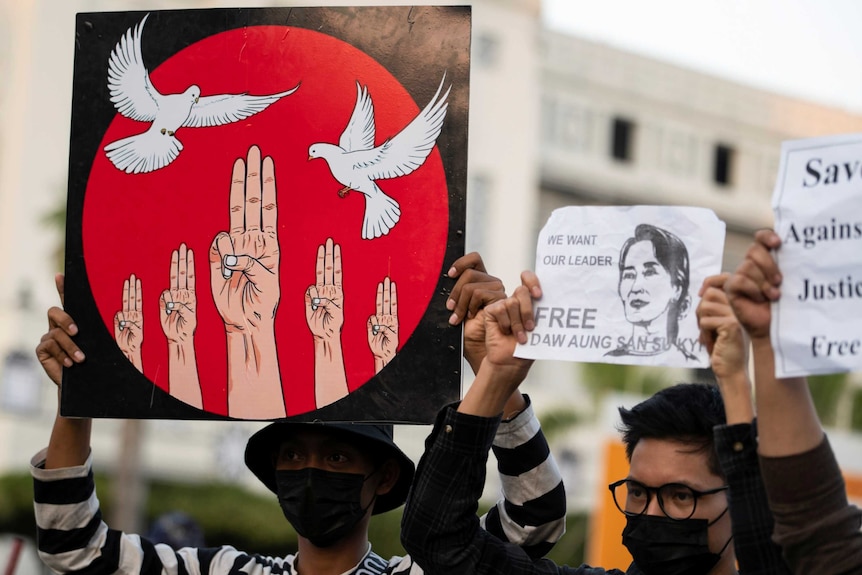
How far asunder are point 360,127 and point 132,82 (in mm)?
635

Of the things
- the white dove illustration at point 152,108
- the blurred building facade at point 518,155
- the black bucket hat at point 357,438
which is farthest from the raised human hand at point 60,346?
the blurred building facade at point 518,155

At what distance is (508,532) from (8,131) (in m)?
26.1

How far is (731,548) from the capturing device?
3.27 m

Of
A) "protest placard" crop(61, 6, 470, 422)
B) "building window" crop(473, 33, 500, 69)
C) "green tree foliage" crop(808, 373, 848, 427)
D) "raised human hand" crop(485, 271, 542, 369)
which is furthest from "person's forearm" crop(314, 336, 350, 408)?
"building window" crop(473, 33, 500, 69)

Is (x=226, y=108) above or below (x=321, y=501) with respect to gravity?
above

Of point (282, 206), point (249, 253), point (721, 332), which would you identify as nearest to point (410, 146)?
point (282, 206)

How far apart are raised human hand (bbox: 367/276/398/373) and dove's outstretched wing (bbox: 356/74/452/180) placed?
274mm

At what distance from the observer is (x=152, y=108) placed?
366cm

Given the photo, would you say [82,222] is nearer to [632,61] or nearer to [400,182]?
[400,182]

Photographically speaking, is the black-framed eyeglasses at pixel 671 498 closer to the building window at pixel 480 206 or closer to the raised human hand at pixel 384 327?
the raised human hand at pixel 384 327

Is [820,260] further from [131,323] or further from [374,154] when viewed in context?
[131,323]

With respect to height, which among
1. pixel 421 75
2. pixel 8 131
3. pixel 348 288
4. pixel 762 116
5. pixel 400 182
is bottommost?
pixel 348 288

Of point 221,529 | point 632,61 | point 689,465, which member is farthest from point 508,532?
point 632,61

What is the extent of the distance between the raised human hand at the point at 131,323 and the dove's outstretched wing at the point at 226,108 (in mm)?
437
